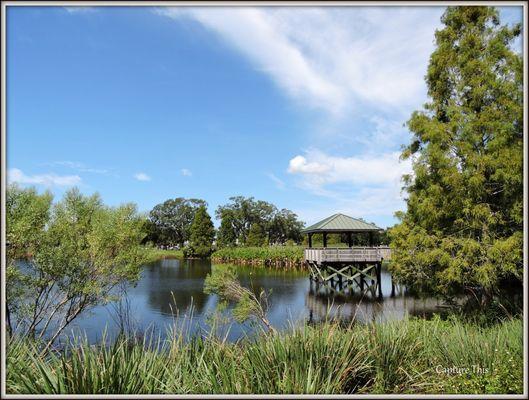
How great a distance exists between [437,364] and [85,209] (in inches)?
335

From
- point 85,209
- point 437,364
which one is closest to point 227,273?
point 85,209

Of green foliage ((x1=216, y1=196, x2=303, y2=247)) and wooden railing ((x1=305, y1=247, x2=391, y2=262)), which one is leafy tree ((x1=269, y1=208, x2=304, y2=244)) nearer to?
green foliage ((x1=216, y1=196, x2=303, y2=247))

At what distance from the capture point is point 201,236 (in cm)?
5053

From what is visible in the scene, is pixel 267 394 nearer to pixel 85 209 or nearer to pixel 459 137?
pixel 459 137

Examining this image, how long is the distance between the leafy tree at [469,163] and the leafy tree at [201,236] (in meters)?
43.4

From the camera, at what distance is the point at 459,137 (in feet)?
24.7

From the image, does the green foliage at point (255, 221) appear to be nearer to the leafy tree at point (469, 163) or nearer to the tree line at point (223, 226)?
the tree line at point (223, 226)

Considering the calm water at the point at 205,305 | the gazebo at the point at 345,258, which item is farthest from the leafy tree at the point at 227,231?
the gazebo at the point at 345,258

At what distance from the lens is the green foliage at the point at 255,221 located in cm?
5528

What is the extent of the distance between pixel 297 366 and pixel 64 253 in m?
7.17

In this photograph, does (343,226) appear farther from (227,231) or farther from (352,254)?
(227,231)

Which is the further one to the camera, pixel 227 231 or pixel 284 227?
pixel 284 227

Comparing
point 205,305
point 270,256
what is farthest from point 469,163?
point 270,256

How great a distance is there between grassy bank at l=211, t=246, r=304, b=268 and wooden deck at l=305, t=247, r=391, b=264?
14.5 metres
